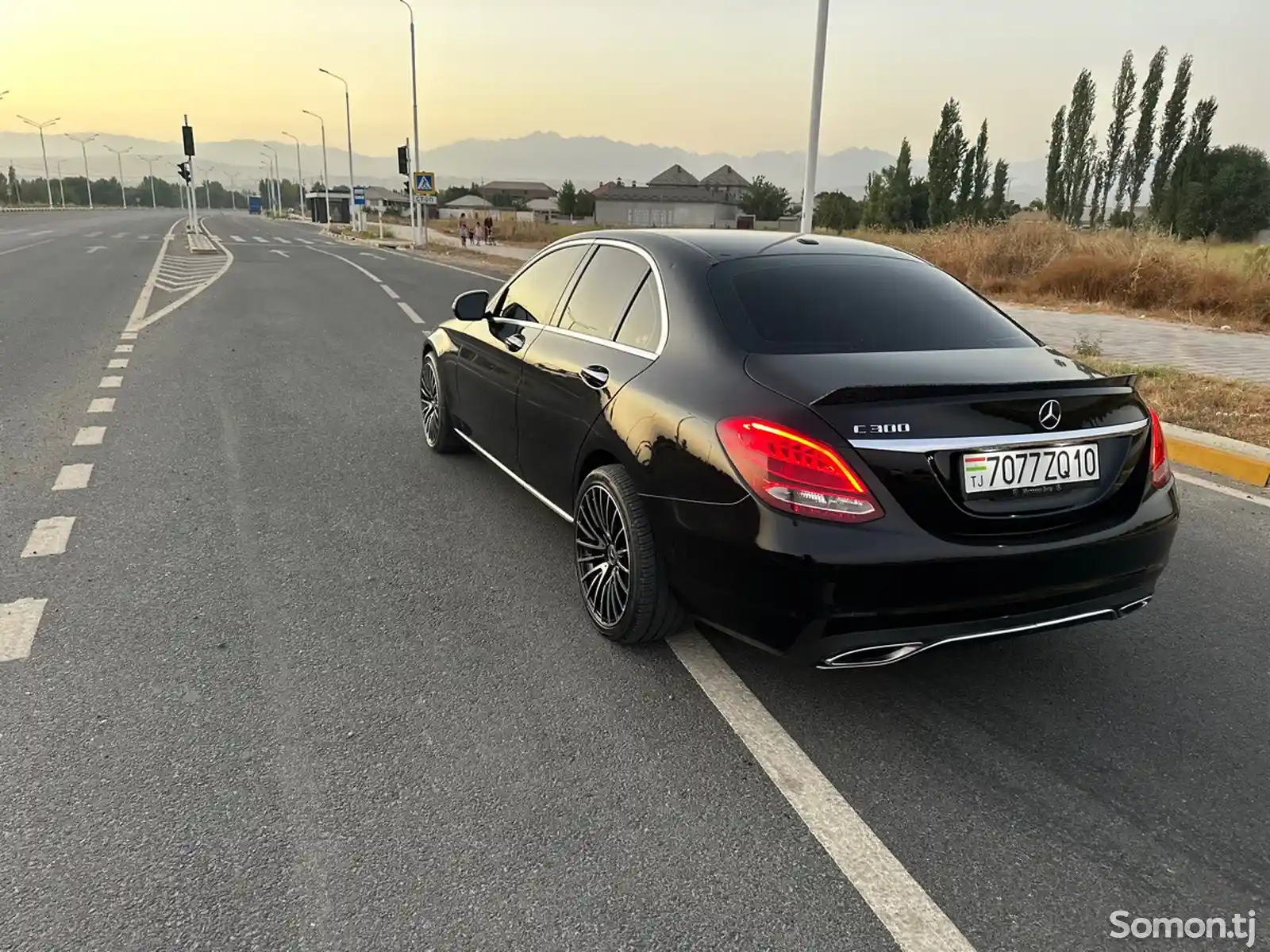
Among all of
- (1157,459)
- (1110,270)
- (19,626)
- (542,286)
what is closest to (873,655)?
(1157,459)

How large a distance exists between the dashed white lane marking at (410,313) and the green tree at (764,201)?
87.1 meters

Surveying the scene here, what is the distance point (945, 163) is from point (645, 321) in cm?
6487

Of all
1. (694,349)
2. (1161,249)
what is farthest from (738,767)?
(1161,249)

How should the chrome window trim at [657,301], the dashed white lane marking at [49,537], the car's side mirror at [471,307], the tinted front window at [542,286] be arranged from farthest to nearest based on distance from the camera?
the car's side mirror at [471,307] < the tinted front window at [542,286] < the dashed white lane marking at [49,537] < the chrome window trim at [657,301]

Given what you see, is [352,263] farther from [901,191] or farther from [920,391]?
[901,191]

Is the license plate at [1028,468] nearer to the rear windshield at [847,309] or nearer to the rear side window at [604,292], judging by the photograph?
the rear windshield at [847,309]

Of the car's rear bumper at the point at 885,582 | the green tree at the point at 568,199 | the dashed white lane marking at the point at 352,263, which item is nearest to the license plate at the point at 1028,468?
the car's rear bumper at the point at 885,582

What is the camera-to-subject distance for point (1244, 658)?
11.2 feet

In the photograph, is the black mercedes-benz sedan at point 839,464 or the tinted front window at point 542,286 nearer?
the black mercedes-benz sedan at point 839,464

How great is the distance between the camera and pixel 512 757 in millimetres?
2709

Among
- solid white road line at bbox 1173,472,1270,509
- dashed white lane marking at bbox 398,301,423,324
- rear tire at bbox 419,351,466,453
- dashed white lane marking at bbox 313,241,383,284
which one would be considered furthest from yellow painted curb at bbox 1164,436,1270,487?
dashed white lane marking at bbox 313,241,383,284

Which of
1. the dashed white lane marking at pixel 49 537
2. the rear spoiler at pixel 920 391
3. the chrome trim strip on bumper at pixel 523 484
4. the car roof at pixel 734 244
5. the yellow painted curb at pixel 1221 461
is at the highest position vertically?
the car roof at pixel 734 244

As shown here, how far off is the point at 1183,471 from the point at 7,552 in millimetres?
6851

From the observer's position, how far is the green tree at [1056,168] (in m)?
58.3
